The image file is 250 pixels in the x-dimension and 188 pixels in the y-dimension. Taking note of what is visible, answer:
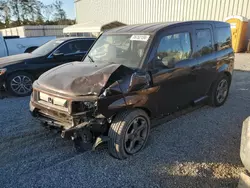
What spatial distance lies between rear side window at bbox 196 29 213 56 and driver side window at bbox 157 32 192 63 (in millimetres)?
310

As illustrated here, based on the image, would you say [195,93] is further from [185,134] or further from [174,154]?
[174,154]

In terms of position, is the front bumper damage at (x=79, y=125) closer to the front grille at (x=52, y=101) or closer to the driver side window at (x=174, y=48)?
Answer: the front grille at (x=52, y=101)

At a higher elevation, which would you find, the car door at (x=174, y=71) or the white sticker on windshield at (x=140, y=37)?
the white sticker on windshield at (x=140, y=37)

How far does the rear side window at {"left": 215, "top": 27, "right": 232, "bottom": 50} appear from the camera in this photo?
4617 mm

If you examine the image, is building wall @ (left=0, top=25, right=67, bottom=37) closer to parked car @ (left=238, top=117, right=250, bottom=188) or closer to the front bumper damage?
the front bumper damage

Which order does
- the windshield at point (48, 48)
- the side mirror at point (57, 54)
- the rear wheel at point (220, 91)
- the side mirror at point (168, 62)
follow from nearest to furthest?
the side mirror at point (168, 62)
the rear wheel at point (220, 91)
the side mirror at point (57, 54)
the windshield at point (48, 48)

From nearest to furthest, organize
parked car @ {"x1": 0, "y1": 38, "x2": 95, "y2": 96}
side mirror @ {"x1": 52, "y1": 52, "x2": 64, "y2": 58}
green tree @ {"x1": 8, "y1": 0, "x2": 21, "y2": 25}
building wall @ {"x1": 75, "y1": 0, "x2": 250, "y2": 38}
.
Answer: parked car @ {"x1": 0, "y1": 38, "x2": 95, "y2": 96}
side mirror @ {"x1": 52, "y1": 52, "x2": 64, "y2": 58}
building wall @ {"x1": 75, "y1": 0, "x2": 250, "y2": 38}
green tree @ {"x1": 8, "y1": 0, "x2": 21, "y2": 25}

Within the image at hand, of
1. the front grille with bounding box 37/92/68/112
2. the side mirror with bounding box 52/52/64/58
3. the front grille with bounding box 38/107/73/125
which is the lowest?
the front grille with bounding box 38/107/73/125

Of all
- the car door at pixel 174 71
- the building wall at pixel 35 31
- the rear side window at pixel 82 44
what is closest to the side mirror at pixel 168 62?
the car door at pixel 174 71

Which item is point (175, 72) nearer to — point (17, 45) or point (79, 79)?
point (79, 79)

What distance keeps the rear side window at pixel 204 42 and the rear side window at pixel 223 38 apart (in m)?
0.36

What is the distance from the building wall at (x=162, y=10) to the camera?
1304 cm

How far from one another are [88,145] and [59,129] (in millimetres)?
553

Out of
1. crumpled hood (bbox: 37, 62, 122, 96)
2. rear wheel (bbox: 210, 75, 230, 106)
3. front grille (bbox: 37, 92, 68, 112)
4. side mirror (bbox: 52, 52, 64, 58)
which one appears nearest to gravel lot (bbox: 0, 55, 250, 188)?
rear wheel (bbox: 210, 75, 230, 106)
